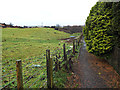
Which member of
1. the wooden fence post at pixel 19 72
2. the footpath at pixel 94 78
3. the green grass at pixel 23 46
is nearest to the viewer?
the wooden fence post at pixel 19 72

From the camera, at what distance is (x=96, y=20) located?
19.0ft

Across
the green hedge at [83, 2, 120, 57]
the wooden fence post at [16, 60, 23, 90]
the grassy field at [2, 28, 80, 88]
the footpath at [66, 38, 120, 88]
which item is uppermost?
the green hedge at [83, 2, 120, 57]

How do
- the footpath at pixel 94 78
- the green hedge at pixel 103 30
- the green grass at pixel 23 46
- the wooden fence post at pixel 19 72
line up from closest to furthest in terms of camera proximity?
the wooden fence post at pixel 19 72, the footpath at pixel 94 78, the green hedge at pixel 103 30, the green grass at pixel 23 46

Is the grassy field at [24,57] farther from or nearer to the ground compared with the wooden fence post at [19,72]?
nearer to the ground

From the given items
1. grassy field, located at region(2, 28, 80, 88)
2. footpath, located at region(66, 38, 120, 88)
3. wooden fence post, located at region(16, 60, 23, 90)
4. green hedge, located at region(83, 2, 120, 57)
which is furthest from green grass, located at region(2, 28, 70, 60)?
wooden fence post, located at region(16, 60, 23, 90)

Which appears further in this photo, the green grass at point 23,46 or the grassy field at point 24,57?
the green grass at point 23,46

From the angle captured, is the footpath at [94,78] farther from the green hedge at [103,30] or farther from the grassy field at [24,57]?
the grassy field at [24,57]

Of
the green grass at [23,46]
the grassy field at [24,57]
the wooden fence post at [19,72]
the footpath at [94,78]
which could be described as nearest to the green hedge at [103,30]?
the footpath at [94,78]

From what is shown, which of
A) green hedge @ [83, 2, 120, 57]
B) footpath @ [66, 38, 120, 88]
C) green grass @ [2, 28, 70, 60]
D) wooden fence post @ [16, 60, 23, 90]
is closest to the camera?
wooden fence post @ [16, 60, 23, 90]

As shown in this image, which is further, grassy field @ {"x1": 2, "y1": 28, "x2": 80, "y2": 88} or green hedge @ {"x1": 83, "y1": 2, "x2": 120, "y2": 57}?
green hedge @ {"x1": 83, "y1": 2, "x2": 120, "y2": 57}

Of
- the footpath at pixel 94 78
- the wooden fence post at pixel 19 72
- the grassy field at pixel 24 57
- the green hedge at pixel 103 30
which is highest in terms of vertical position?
the green hedge at pixel 103 30

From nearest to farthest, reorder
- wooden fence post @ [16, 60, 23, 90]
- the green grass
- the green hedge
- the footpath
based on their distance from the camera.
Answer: wooden fence post @ [16, 60, 23, 90]
the footpath
the green hedge
the green grass

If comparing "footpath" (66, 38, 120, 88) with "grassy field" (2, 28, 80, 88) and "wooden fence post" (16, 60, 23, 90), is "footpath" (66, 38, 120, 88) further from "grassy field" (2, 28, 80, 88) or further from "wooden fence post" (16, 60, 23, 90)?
"wooden fence post" (16, 60, 23, 90)

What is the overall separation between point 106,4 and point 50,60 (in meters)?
4.57
